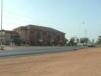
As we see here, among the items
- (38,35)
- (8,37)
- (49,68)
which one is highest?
(38,35)

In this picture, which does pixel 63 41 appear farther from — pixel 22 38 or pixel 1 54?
pixel 1 54

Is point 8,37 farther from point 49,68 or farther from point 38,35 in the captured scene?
point 49,68

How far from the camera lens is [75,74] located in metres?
13.8

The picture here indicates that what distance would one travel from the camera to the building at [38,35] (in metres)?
103

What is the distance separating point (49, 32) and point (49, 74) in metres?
106

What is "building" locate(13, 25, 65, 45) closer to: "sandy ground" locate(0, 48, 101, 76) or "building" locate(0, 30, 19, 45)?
"building" locate(0, 30, 19, 45)

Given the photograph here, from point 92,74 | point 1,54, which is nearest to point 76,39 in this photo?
point 1,54

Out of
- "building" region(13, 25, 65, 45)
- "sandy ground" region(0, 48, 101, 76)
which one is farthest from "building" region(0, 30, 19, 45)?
"sandy ground" region(0, 48, 101, 76)

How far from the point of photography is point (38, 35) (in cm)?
10925

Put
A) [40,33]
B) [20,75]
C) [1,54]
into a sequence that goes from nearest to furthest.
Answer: [20,75]
[1,54]
[40,33]

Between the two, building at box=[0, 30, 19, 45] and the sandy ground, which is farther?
building at box=[0, 30, 19, 45]

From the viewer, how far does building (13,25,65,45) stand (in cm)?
10300

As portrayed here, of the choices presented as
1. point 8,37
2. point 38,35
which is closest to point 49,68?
point 8,37

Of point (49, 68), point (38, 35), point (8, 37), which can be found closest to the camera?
point (49, 68)
